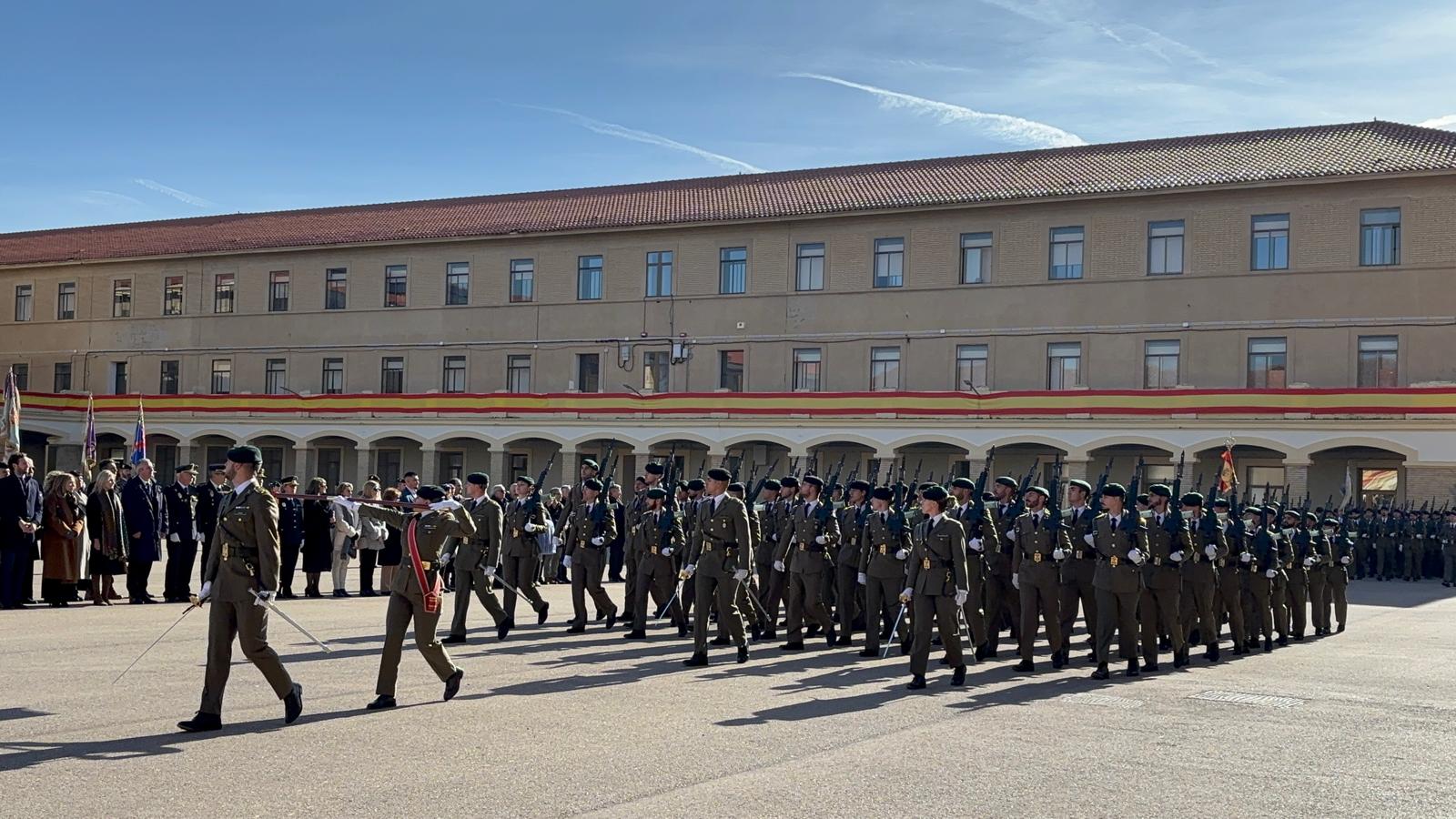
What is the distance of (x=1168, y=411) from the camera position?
36062 millimetres

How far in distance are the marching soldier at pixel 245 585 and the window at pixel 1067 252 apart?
35.5 meters

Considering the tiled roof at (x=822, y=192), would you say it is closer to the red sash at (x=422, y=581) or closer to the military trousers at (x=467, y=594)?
the military trousers at (x=467, y=594)

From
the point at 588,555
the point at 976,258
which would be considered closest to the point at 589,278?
the point at 976,258

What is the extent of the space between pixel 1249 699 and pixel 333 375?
45265mm

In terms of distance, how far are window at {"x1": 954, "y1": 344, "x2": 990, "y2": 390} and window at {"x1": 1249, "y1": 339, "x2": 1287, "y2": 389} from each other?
7.50 m

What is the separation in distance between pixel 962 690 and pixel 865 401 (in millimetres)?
27951

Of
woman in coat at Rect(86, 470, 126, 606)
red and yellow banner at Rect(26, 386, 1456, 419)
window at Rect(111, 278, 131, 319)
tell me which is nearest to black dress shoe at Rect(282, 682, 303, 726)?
woman in coat at Rect(86, 470, 126, 606)

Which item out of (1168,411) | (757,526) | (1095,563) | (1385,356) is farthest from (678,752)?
(1385,356)

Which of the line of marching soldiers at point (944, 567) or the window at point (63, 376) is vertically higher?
the window at point (63, 376)

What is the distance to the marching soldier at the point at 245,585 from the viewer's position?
29.9 ft

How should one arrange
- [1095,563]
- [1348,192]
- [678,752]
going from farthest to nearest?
[1348,192], [1095,563], [678,752]

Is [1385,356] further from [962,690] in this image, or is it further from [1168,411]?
[962,690]

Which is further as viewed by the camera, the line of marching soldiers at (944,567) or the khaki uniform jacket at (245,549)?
the line of marching soldiers at (944,567)

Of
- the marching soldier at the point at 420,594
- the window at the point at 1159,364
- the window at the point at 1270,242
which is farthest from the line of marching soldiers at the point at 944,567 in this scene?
the window at the point at 1270,242
